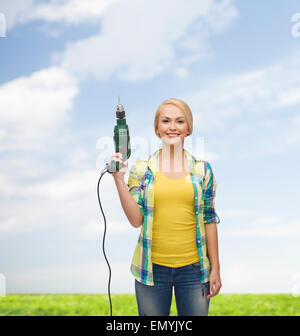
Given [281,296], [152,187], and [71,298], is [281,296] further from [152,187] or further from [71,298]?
[152,187]

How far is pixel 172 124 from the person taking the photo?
8.34 feet

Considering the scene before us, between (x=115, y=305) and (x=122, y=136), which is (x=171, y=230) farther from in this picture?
(x=115, y=305)

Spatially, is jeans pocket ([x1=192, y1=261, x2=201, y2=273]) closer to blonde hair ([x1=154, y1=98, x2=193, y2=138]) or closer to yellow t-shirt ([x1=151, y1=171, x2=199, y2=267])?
yellow t-shirt ([x1=151, y1=171, x2=199, y2=267])

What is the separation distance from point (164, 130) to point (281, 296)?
4.10m

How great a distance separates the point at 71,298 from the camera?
5.53 metres

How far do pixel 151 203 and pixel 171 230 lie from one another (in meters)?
0.21

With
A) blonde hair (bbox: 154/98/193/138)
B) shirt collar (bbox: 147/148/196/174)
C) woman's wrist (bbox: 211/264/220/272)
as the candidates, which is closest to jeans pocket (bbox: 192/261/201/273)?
woman's wrist (bbox: 211/264/220/272)

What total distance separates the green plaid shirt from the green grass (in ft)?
8.81

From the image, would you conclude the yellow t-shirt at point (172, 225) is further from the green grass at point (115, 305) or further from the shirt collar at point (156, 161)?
the green grass at point (115, 305)

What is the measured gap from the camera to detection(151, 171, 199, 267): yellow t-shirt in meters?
2.44

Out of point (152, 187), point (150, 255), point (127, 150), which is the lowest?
point (150, 255)

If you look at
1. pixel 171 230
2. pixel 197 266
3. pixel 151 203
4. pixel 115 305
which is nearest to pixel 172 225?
pixel 171 230

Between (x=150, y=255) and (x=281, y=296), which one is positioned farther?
(x=281, y=296)
